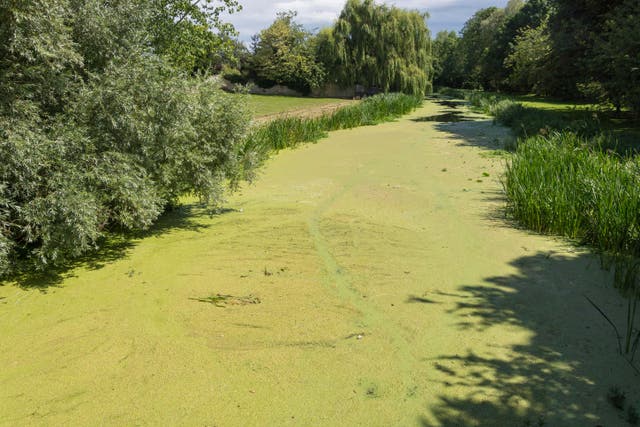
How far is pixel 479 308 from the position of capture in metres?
3.58

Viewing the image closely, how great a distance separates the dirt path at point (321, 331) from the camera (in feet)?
8.29

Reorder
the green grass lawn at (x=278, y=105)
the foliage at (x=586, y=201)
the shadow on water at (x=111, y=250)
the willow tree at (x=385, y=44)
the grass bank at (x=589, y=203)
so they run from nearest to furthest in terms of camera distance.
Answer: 1. the grass bank at (x=589, y=203)
2. the shadow on water at (x=111, y=250)
3. the foliage at (x=586, y=201)
4. the green grass lawn at (x=278, y=105)
5. the willow tree at (x=385, y=44)

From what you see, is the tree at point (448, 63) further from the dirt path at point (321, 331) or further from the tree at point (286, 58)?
the dirt path at point (321, 331)

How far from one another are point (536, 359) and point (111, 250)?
3915mm

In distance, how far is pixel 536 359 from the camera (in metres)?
2.89

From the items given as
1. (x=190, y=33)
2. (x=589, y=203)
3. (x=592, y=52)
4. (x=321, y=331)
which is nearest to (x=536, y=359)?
(x=321, y=331)

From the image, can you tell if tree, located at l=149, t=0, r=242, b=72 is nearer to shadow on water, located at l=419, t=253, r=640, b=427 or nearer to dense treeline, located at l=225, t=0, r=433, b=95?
shadow on water, located at l=419, t=253, r=640, b=427

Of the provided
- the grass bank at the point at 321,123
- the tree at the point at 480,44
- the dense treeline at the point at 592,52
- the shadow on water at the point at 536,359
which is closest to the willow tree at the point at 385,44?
the grass bank at the point at 321,123

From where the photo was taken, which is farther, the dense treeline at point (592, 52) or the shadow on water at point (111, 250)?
the dense treeline at point (592, 52)

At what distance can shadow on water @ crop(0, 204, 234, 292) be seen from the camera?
4.07 meters

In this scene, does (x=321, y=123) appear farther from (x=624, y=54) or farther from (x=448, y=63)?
(x=448, y=63)

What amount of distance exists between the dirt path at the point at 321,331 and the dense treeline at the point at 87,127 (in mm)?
533

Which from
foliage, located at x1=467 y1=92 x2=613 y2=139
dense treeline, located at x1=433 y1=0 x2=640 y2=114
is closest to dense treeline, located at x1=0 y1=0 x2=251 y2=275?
foliage, located at x1=467 y1=92 x2=613 y2=139

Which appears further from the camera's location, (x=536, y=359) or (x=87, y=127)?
(x=87, y=127)
